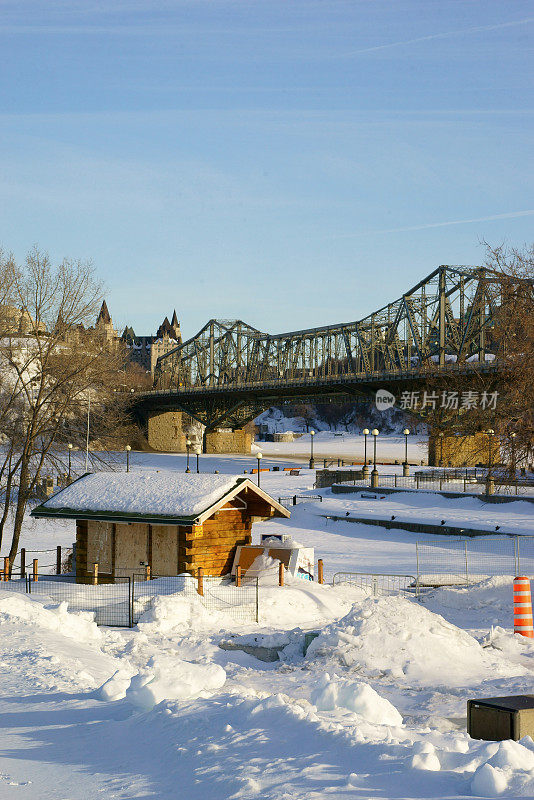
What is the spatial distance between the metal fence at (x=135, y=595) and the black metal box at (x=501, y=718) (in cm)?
998

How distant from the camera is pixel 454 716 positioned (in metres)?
11.5

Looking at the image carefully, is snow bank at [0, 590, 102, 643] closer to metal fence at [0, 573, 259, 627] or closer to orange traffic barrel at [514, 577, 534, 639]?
metal fence at [0, 573, 259, 627]

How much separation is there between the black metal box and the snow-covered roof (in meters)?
12.9

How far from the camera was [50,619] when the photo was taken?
15477 mm

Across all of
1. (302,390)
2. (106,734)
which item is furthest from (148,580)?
(302,390)

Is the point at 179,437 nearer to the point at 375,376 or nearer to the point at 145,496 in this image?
the point at 375,376

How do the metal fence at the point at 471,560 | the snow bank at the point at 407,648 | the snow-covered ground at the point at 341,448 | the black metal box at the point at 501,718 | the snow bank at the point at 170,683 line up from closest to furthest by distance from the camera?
the black metal box at the point at 501,718 < the snow bank at the point at 170,683 < the snow bank at the point at 407,648 < the metal fence at the point at 471,560 < the snow-covered ground at the point at 341,448

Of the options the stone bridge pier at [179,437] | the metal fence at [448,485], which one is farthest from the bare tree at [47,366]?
the stone bridge pier at [179,437]


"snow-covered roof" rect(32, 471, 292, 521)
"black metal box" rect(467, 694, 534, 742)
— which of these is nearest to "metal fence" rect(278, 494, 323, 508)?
"snow-covered roof" rect(32, 471, 292, 521)

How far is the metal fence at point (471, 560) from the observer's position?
2464cm

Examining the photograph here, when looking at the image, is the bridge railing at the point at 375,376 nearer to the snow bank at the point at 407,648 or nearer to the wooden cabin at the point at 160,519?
the wooden cabin at the point at 160,519

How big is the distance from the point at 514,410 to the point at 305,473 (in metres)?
39.1

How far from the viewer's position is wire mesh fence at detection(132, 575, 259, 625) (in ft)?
60.9

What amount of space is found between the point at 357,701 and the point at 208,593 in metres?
11.4
